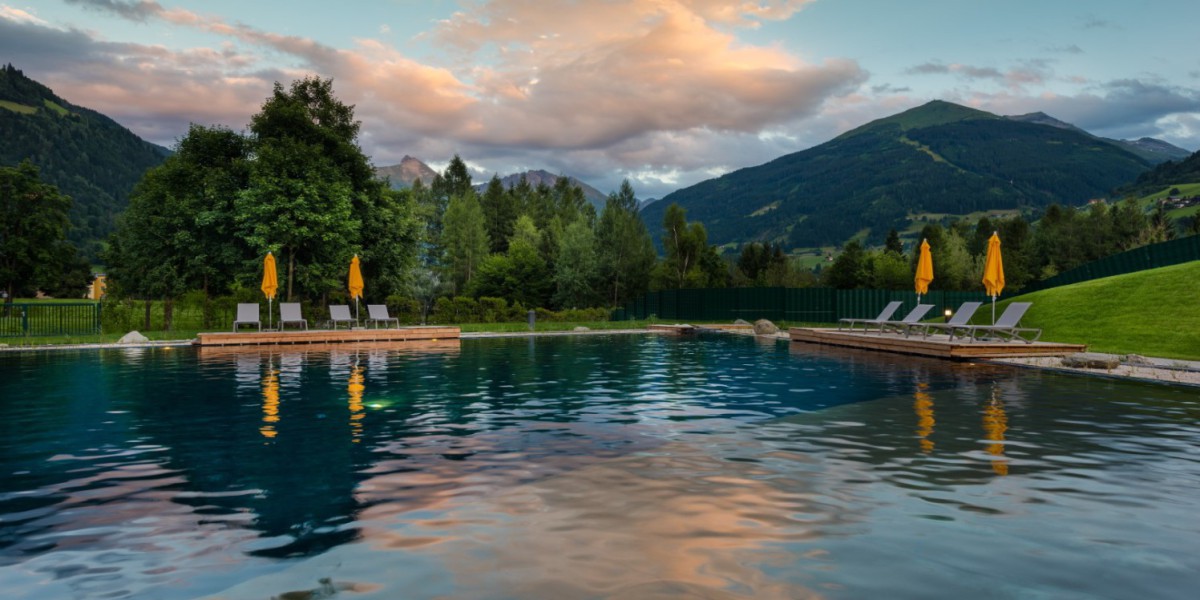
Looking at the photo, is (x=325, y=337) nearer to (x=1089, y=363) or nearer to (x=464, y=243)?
(x=1089, y=363)

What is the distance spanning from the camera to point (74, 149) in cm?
16850

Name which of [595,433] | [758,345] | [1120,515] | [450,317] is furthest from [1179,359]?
[450,317]

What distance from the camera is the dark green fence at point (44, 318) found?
24.0 m

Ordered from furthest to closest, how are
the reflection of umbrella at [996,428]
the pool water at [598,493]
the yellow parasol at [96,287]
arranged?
the yellow parasol at [96,287], the reflection of umbrella at [996,428], the pool water at [598,493]

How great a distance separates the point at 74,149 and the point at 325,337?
629ft

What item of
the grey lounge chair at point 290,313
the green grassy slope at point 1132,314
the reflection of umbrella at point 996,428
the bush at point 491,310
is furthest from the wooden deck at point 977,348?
the bush at point 491,310

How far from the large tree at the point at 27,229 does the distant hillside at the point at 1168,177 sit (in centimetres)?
20721

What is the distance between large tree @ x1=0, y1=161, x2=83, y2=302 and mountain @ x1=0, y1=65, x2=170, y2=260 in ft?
385

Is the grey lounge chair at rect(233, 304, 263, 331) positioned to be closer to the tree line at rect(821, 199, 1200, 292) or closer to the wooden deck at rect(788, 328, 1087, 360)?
the wooden deck at rect(788, 328, 1087, 360)

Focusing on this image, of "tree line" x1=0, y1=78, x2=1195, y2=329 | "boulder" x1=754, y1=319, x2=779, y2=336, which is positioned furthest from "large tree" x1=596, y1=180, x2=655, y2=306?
"boulder" x1=754, y1=319, x2=779, y2=336

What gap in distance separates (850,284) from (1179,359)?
219 ft

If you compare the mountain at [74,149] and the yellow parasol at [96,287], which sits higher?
the mountain at [74,149]

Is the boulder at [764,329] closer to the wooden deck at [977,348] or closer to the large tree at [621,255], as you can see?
the wooden deck at [977,348]

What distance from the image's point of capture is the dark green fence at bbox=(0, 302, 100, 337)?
78.7ft
